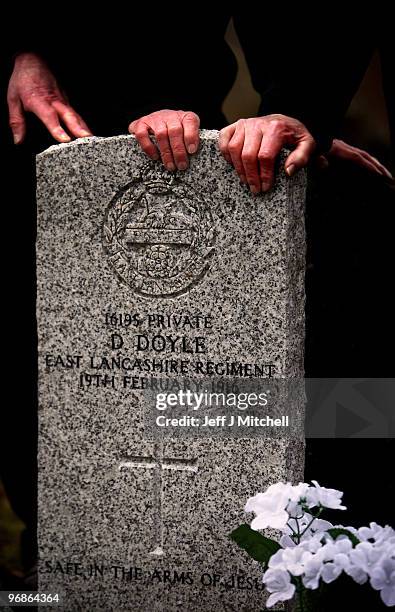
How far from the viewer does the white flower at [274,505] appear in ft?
7.60

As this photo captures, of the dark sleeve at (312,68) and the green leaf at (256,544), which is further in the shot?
the dark sleeve at (312,68)

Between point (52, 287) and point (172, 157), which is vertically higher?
point (172, 157)

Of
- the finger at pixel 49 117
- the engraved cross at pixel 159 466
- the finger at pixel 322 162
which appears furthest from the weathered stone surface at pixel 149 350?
the finger at pixel 322 162

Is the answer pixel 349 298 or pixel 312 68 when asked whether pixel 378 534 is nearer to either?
Result: pixel 349 298

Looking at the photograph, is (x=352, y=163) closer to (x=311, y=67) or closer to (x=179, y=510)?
(x=311, y=67)

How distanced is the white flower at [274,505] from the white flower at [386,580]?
0.79ft

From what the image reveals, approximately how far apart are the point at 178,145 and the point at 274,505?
116 centimetres

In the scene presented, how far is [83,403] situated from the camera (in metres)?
3.23

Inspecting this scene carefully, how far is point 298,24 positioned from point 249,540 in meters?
1.75

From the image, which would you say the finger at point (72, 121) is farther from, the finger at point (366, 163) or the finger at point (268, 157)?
the finger at point (366, 163)

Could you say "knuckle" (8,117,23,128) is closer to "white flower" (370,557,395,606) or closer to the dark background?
the dark background

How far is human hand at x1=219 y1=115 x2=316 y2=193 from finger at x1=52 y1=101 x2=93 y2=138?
1.75 ft

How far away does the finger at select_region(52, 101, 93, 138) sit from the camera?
10.8 feet

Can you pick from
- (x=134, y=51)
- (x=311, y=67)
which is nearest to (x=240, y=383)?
(x=311, y=67)
